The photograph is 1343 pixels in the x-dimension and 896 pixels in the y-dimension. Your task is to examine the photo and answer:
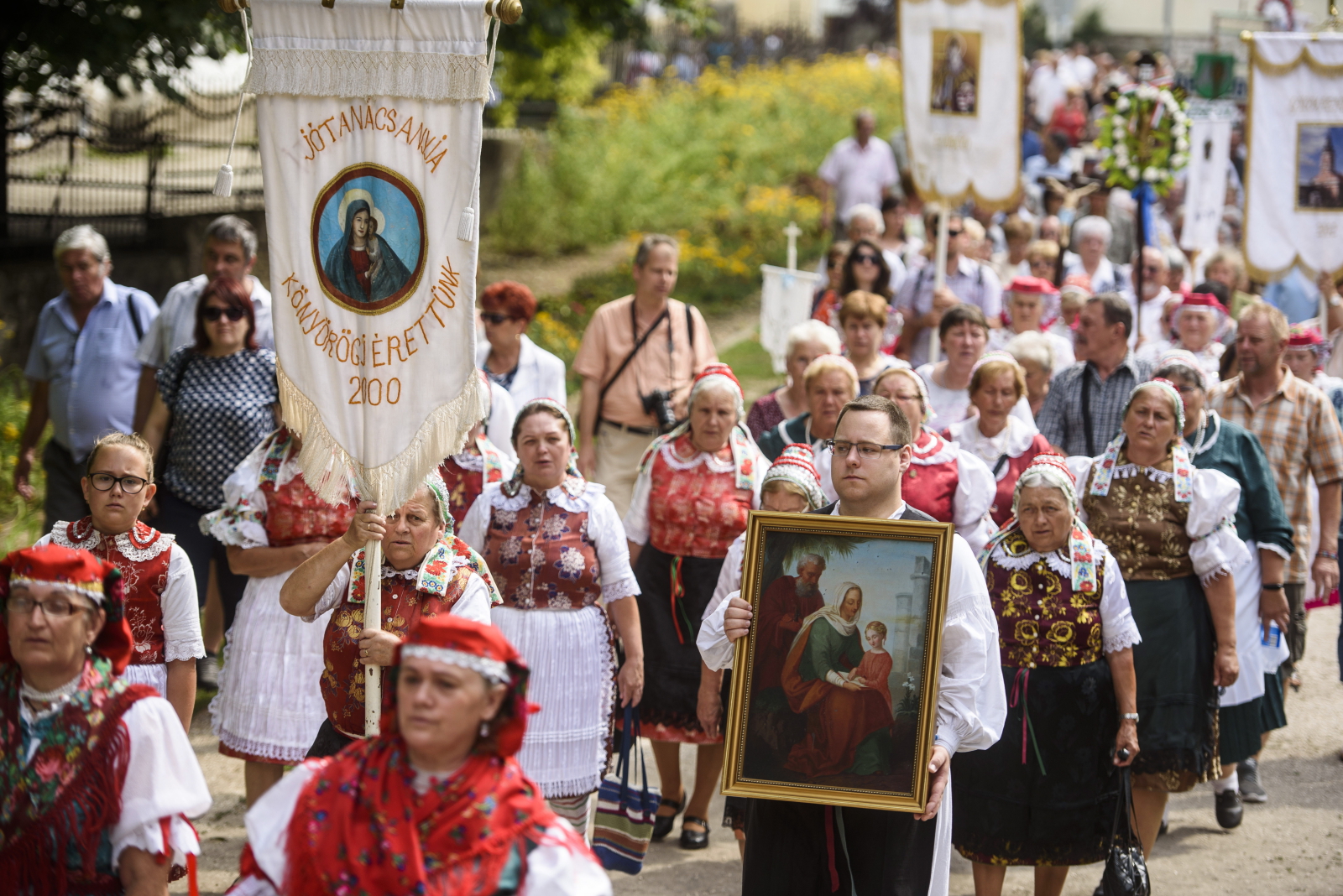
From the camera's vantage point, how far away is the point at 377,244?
4.52m

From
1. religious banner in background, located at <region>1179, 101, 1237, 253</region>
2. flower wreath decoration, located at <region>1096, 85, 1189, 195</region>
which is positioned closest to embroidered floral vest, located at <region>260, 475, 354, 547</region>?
flower wreath decoration, located at <region>1096, 85, 1189, 195</region>

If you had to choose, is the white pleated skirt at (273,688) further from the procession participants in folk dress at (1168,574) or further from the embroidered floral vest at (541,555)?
the procession participants in folk dress at (1168,574)

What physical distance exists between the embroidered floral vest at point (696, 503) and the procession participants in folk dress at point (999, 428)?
3.60 feet

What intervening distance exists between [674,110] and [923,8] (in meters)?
13.6

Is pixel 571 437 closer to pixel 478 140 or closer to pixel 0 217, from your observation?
pixel 478 140

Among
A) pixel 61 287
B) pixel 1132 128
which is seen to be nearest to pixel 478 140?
pixel 1132 128

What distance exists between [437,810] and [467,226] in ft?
6.27

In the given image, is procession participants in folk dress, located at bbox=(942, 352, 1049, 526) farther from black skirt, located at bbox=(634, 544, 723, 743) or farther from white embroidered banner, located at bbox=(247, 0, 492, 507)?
white embroidered banner, located at bbox=(247, 0, 492, 507)

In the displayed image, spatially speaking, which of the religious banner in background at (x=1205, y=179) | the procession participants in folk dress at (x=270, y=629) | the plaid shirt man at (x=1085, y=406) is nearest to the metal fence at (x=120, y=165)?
the procession participants in folk dress at (x=270, y=629)

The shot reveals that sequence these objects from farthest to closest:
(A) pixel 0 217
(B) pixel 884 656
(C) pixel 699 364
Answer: (A) pixel 0 217
(C) pixel 699 364
(B) pixel 884 656

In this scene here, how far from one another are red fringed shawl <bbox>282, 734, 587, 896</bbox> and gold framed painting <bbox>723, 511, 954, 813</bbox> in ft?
3.75

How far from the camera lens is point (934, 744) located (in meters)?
4.24

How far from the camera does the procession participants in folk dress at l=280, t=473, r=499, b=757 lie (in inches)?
183

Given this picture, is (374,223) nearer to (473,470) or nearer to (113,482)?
(113,482)
